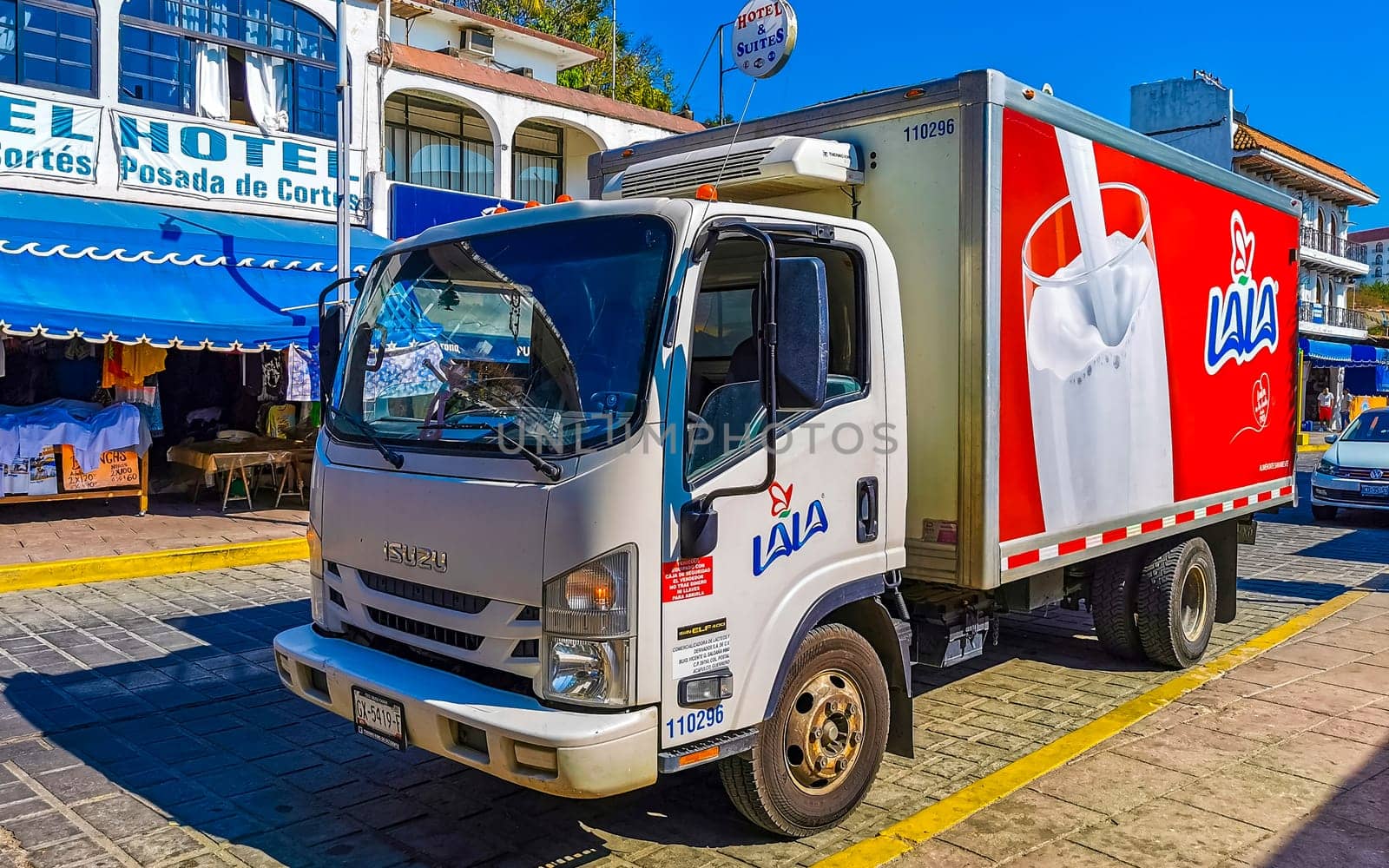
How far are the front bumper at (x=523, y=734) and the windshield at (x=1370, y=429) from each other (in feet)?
51.7

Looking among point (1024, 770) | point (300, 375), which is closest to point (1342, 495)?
point (1024, 770)

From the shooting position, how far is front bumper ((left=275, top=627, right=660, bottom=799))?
131 inches

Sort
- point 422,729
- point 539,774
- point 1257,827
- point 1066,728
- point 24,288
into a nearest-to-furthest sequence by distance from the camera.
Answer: point 539,774, point 422,729, point 1257,827, point 1066,728, point 24,288

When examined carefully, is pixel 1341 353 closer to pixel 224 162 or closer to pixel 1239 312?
pixel 1239 312

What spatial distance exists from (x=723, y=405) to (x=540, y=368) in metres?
0.66

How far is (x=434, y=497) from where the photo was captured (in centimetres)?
380

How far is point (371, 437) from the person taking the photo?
13.5 feet

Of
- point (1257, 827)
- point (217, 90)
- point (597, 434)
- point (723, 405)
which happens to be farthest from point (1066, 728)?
point (217, 90)

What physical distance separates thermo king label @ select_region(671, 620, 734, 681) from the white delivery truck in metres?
0.01

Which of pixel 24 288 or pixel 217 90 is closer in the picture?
pixel 24 288

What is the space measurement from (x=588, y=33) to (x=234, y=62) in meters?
23.6

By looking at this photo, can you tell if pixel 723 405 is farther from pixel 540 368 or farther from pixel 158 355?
pixel 158 355

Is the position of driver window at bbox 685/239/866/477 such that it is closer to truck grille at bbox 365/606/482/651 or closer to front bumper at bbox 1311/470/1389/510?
truck grille at bbox 365/606/482/651

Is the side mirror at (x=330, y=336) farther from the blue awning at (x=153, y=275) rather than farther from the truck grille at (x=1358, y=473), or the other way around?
the truck grille at (x=1358, y=473)
